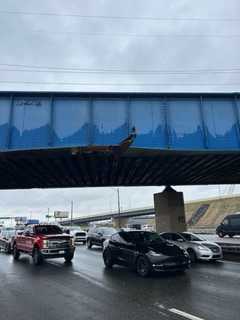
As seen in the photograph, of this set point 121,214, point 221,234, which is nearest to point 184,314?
point 221,234

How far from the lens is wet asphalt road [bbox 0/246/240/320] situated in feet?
22.6

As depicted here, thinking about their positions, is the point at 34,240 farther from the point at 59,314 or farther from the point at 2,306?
the point at 59,314

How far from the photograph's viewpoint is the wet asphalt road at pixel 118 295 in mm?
6898

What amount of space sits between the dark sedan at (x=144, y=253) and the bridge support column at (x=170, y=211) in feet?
39.1

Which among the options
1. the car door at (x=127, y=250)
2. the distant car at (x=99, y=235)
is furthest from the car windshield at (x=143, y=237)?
the distant car at (x=99, y=235)

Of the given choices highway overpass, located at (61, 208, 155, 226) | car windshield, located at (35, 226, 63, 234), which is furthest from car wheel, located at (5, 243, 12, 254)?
highway overpass, located at (61, 208, 155, 226)

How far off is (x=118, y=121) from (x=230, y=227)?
2391cm

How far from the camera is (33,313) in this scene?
7.08 m

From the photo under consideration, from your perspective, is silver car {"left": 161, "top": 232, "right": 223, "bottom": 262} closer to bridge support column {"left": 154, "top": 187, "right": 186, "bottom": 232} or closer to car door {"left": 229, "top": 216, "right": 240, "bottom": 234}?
bridge support column {"left": 154, "top": 187, "right": 186, "bottom": 232}

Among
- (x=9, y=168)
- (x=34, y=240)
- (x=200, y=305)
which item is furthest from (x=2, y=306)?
(x=9, y=168)

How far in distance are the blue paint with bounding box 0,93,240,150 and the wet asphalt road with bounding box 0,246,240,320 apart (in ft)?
20.0

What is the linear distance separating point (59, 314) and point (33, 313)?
588mm

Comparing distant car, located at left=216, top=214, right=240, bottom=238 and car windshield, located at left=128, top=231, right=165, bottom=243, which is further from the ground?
distant car, located at left=216, top=214, right=240, bottom=238

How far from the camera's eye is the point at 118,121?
16469 millimetres
